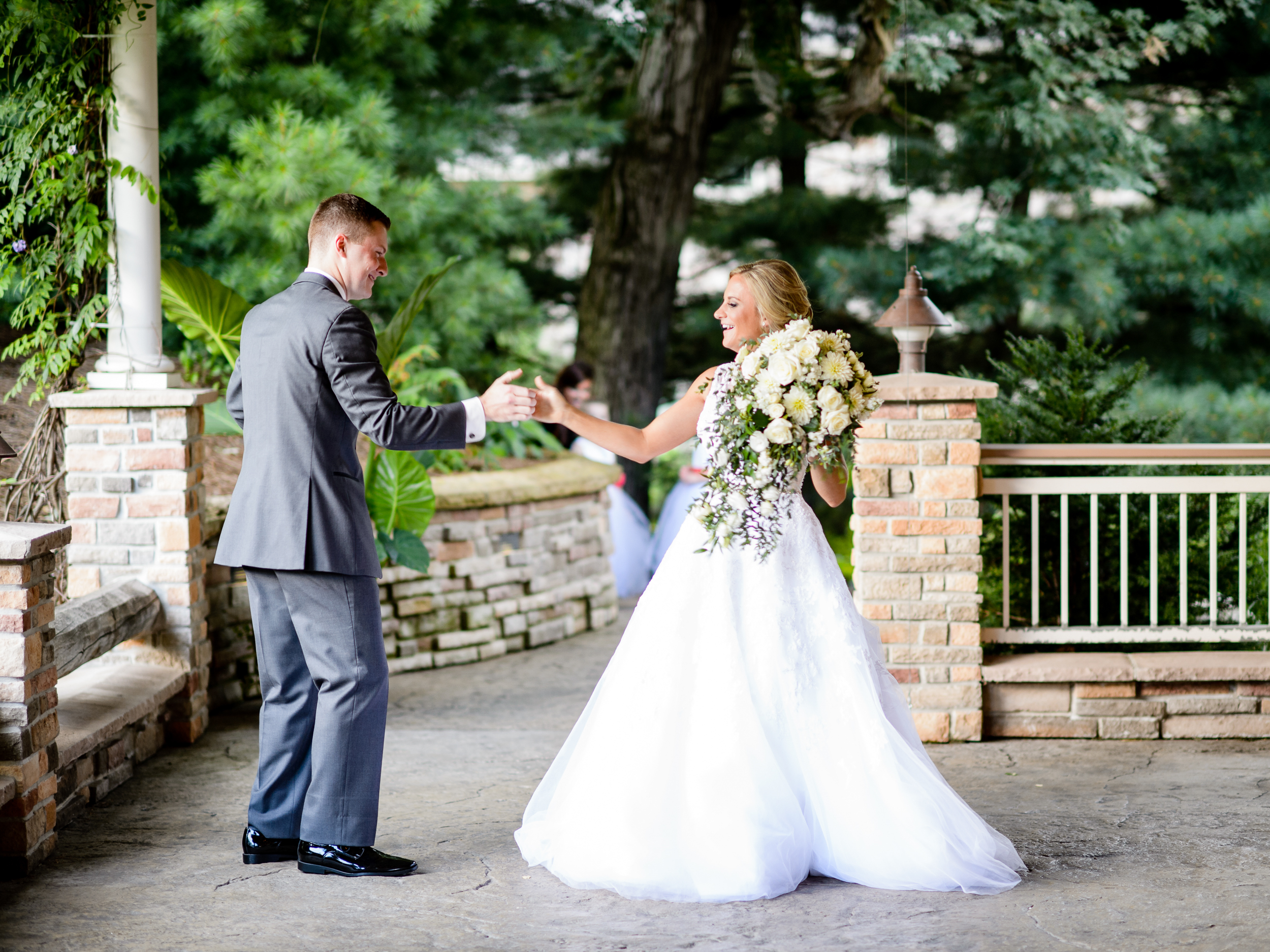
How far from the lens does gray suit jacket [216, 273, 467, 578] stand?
3.19 meters

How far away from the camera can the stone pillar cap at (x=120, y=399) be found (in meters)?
4.65

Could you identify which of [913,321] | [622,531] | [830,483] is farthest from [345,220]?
[622,531]

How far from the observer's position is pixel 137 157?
471 centimetres

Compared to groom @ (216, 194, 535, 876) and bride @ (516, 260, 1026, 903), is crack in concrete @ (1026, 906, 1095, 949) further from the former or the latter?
groom @ (216, 194, 535, 876)

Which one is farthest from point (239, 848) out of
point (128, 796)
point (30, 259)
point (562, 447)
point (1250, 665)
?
point (562, 447)

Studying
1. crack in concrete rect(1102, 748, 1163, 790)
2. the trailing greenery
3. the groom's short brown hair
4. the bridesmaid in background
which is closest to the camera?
the groom's short brown hair

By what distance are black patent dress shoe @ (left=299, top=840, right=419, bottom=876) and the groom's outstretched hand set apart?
127 centimetres

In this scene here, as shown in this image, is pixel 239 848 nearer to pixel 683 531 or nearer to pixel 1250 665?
pixel 683 531

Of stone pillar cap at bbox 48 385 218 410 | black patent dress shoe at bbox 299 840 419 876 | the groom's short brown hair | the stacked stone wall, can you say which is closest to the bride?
black patent dress shoe at bbox 299 840 419 876

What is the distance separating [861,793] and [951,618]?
1620 millimetres

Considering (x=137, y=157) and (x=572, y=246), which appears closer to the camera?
(x=137, y=157)

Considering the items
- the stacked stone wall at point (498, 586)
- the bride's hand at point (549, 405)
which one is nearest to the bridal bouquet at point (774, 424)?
the bride's hand at point (549, 405)

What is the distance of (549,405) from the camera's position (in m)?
3.52

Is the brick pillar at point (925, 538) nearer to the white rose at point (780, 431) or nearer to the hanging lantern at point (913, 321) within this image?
the hanging lantern at point (913, 321)
